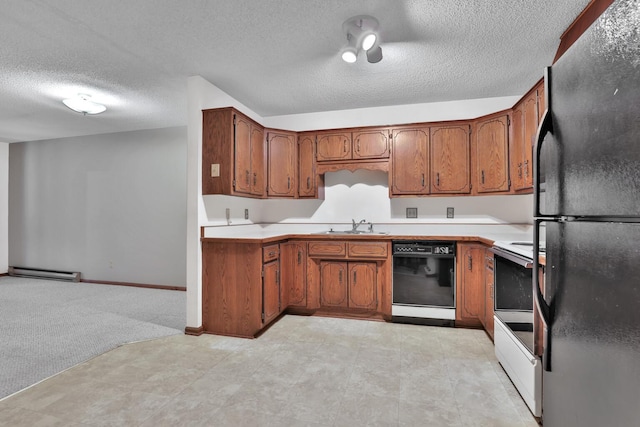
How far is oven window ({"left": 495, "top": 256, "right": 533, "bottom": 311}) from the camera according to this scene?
1.81m

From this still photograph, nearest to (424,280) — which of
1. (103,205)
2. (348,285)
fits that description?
(348,285)

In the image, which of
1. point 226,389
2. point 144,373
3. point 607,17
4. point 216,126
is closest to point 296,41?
point 216,126

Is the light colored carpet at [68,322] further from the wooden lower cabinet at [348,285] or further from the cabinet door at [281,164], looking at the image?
the cabinet door at [281,164]

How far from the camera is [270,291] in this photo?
10.1 ft

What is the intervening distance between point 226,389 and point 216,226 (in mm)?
1602

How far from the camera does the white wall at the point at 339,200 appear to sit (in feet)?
9.79

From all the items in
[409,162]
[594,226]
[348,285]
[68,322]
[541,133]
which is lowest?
[68,322]

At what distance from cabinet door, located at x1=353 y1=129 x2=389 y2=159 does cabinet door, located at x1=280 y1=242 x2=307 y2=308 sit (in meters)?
1.27

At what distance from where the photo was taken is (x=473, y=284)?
3045 millimetres

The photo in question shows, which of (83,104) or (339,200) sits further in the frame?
(339,200)

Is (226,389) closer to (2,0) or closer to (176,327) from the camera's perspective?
(176,327)

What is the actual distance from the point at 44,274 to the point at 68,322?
9.87ft

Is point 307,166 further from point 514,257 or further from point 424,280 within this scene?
point 514,257

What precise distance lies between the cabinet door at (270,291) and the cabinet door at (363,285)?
30.1 inches
